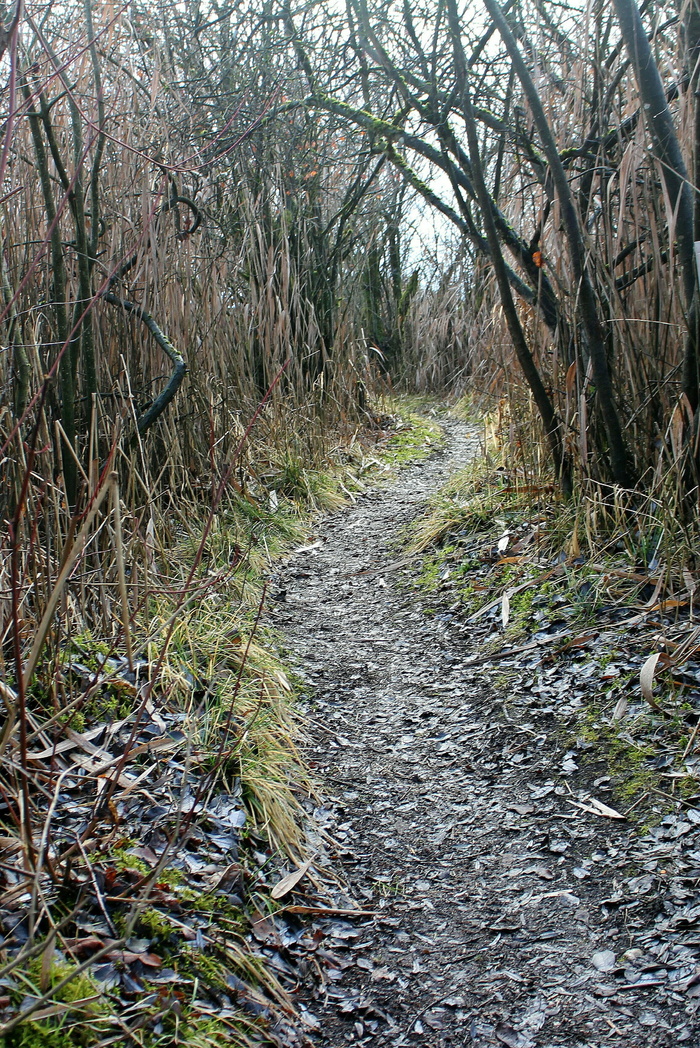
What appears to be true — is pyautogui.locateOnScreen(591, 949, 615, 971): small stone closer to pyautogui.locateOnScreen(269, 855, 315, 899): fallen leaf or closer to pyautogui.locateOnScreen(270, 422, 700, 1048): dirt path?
pyautogui.locateOnScreen(270, 422, 700, 1048): dirt path

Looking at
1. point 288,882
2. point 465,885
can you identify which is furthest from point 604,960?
point 288,882

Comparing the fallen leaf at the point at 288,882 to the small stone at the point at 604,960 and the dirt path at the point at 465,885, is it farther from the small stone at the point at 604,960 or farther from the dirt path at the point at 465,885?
the small stone at the point at 604,960

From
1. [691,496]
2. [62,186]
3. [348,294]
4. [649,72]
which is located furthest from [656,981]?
[348,294]

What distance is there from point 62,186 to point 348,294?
3564 mm

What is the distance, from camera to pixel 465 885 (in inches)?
76.3

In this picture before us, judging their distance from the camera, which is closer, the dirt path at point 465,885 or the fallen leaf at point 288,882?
the dirt path at point 465,885

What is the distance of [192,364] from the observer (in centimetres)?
372

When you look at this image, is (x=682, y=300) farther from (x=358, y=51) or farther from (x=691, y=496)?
(x=358, y=51)

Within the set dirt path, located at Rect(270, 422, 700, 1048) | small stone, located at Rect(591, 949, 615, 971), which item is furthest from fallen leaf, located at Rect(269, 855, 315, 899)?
small stone, located at Rect(591, 949, 615, 971)

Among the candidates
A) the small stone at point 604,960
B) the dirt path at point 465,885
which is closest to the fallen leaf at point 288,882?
the dirt path at point 465,885

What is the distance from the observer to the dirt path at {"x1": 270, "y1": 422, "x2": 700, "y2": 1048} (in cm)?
156

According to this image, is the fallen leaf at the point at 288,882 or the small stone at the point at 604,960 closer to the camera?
the small stone at the point at 604,960

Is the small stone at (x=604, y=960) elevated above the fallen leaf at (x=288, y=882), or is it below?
below

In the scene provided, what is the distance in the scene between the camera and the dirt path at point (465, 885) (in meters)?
1.56
